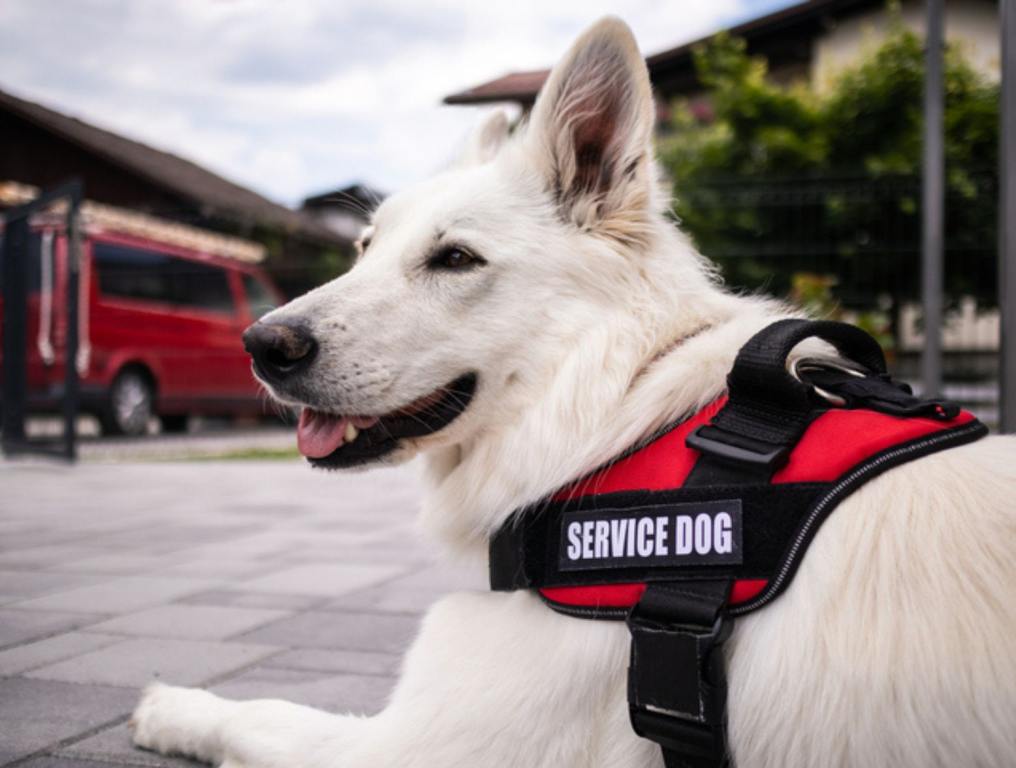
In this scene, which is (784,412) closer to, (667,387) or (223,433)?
(667,387)

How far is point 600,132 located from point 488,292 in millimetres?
487

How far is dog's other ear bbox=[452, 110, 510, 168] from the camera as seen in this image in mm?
2814

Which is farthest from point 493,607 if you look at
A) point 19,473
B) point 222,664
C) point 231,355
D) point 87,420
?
point 87,420

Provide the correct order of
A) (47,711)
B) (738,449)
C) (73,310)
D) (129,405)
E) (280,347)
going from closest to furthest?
1. (738,449)
2. (280,347)
3. (47,711)
4. (73,310)
5. (129,405)

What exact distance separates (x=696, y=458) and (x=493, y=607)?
48 cm

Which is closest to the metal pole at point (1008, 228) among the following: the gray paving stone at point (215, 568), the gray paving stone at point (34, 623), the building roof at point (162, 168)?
the gray paving stone at point (215, 568)

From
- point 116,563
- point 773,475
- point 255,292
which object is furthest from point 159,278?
point 773,475

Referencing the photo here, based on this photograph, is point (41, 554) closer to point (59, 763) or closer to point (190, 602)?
point (190, 602)

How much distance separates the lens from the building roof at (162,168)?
83.4 ft

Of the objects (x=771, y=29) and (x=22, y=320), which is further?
(x=771, y=29)

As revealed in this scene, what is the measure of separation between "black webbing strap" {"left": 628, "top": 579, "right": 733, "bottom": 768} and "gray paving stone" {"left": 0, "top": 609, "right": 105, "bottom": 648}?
8.56 feet

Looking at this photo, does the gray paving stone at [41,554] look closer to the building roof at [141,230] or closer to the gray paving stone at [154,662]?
the gray paving stone at [154,662]

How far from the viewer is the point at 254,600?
3973 millimetres

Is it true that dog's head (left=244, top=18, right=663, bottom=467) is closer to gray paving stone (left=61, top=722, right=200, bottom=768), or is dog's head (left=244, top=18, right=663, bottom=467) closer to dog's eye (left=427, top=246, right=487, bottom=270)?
dog's eye (left=427, top=246, right=487, bottom=270)
